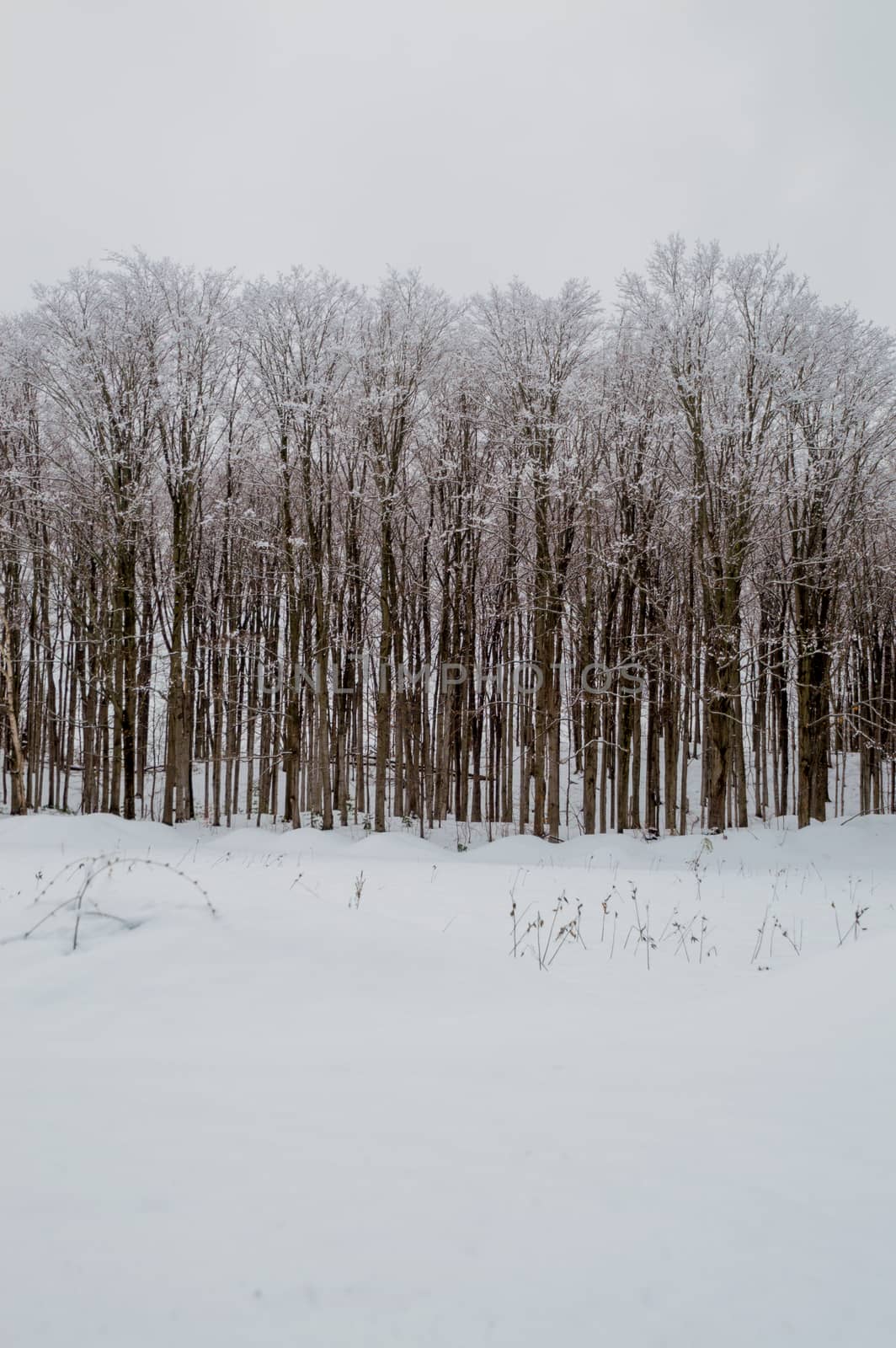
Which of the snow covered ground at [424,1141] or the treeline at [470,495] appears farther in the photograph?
the treeline at [470,495]

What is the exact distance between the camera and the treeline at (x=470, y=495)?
1449cm

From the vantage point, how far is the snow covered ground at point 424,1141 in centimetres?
167

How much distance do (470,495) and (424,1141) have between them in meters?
13.3

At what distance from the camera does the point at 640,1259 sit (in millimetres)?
1807

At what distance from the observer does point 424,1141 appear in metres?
2.35

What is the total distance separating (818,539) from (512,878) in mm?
9988

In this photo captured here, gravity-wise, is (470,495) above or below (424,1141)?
above

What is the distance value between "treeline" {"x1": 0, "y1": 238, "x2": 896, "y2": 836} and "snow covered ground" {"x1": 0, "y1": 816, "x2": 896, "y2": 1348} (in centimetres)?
1023

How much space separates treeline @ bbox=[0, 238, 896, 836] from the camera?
47.5 ft

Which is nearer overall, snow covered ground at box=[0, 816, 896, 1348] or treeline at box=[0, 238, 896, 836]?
snow covered ground at box=[0, 816, 896, 1348]

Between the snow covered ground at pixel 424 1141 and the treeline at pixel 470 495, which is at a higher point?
the treeline at pixel 470 495

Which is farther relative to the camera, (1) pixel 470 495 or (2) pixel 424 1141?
(1) pixel 470 495

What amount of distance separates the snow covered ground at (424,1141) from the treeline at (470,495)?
10.2 metres

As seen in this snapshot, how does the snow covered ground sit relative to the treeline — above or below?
below
